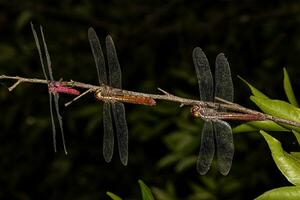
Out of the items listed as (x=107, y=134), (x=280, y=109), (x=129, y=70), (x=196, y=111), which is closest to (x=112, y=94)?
(x=107, y=134)

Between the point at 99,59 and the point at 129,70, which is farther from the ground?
the point at 99,59

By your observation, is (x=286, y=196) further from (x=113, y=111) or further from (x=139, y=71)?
(x=139, y=71)

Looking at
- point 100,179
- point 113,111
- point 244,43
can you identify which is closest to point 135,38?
point 244,43

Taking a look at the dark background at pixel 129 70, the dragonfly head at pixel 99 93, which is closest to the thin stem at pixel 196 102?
the dragonfly head at pixel 99 93

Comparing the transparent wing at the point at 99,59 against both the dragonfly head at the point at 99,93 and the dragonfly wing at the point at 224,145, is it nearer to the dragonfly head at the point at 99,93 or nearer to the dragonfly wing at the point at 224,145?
the dragonfly head at the point at 99,93

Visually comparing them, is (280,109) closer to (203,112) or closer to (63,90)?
(203,112)

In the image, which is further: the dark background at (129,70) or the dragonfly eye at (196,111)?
the dark background at (129,70)
